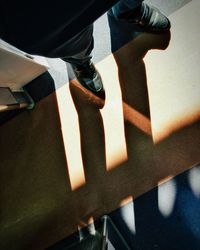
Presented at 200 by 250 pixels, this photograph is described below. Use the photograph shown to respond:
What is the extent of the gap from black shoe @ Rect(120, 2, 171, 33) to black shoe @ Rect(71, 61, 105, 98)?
320 millimetres

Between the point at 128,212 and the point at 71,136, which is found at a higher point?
the point at 71,136

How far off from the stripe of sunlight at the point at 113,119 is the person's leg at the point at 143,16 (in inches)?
9.5

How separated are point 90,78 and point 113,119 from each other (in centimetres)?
27

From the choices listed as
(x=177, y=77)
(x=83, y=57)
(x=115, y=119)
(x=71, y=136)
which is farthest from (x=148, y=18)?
(x=71, y=136)

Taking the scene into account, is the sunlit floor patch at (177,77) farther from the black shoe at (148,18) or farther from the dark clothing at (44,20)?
the dark clothing at (44,20)

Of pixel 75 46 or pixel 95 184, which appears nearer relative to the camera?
pixel 75 46

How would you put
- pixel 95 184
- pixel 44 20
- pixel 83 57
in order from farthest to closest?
pixel 95 184
pixel 83 57
pixel 44 20

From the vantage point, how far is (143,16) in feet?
4.27

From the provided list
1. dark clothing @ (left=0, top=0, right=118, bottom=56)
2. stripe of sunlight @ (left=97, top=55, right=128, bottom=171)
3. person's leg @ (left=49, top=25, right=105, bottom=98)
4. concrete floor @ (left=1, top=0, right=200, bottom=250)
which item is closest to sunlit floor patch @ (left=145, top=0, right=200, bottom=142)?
concrete floor @ (left=1, top=0, right=200, bottom=250)

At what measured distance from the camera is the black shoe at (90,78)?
1328 millimetres

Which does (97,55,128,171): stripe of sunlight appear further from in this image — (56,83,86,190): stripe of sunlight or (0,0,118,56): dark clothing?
(0,0,118,56): dark clothing

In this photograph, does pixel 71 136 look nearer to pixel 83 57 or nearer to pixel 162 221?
pixel 83 57

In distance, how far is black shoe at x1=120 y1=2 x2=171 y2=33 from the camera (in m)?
1.28

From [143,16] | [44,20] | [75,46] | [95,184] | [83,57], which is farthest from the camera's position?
[95,184]
